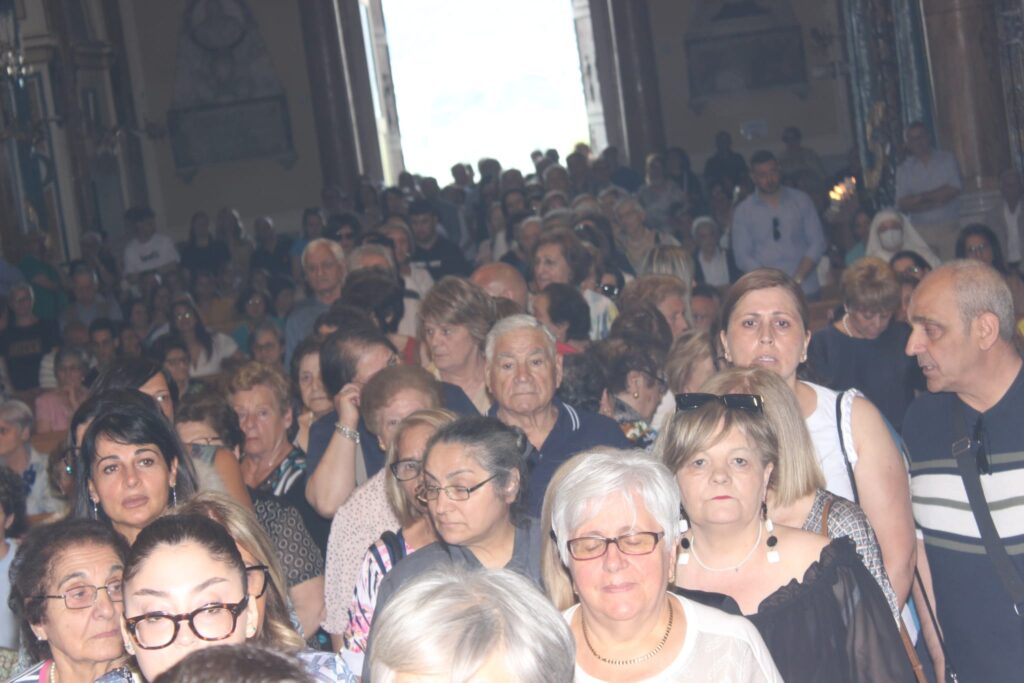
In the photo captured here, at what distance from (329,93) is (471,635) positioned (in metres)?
19.5

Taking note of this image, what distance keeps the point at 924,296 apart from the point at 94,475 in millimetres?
2393

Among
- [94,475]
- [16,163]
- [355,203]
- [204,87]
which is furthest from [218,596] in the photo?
[204,87]

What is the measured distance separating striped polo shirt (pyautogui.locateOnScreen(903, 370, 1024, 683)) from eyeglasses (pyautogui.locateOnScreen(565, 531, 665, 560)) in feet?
4.52

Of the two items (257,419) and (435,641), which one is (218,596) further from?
(257,419)

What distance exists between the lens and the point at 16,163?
16250 mm

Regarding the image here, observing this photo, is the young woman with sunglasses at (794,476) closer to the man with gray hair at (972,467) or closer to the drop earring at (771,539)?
the drop earring at (771,539)

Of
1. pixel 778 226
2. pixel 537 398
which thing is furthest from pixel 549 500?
pixel 778 226

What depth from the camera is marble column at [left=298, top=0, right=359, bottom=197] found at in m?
21.5

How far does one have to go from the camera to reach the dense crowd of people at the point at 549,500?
3168mm

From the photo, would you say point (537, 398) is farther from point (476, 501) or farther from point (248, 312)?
point (248, 312)

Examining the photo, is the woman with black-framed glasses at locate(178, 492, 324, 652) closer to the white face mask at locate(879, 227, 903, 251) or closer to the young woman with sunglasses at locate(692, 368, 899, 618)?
the young woman with sunglasses at locate(692, 368, 899, 618)

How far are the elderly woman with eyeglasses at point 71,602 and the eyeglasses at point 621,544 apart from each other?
3.78 feet

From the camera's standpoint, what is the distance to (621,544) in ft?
10.7

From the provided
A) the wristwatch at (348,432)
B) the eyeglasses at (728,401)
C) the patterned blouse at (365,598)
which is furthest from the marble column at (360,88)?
the eyeglasses at (728,401)
